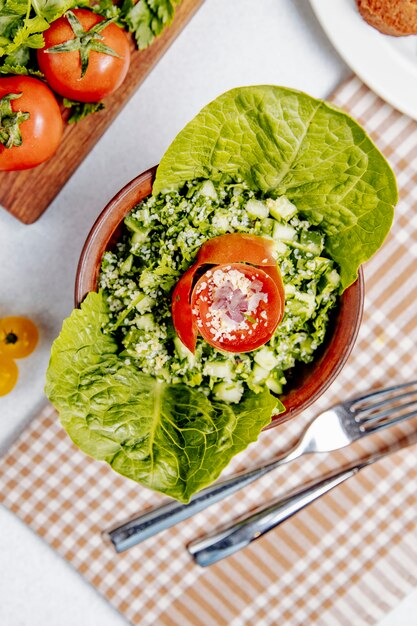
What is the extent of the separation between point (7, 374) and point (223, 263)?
74 cm

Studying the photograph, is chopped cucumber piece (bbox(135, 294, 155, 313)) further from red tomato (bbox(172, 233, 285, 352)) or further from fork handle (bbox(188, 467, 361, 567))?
fork handle (bbox(188, 467, 361, 567))

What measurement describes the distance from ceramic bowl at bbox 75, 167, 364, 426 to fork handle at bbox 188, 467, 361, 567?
1.25 ft

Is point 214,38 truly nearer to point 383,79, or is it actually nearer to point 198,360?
point 383,79

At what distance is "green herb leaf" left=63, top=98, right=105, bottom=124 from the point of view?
4.86 feet

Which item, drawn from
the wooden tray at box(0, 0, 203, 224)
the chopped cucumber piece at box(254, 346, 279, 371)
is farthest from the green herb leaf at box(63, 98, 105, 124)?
the chopped cucumber piece at box(254, 346, 279, 371)

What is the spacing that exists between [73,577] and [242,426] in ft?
2.47

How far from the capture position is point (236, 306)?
1.15 metres

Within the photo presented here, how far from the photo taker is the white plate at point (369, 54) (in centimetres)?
150

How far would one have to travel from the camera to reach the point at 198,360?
1.29 meters

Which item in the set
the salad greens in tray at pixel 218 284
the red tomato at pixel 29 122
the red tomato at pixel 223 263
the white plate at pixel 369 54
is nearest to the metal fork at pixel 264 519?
the salad greens in tray at pixel 218 284

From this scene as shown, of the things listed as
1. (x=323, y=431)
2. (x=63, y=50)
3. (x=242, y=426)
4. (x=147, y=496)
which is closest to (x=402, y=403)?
(x=323, y=431)

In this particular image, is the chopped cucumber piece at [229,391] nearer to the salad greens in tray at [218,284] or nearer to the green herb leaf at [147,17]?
the salad greens in tray at [218,284]

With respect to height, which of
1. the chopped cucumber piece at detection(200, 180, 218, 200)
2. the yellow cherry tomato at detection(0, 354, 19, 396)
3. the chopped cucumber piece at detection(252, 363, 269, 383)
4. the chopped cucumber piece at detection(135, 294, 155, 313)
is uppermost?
the chopped cucumber piece at detection(200, 180, 218, 200)

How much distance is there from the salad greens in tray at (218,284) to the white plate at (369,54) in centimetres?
39
